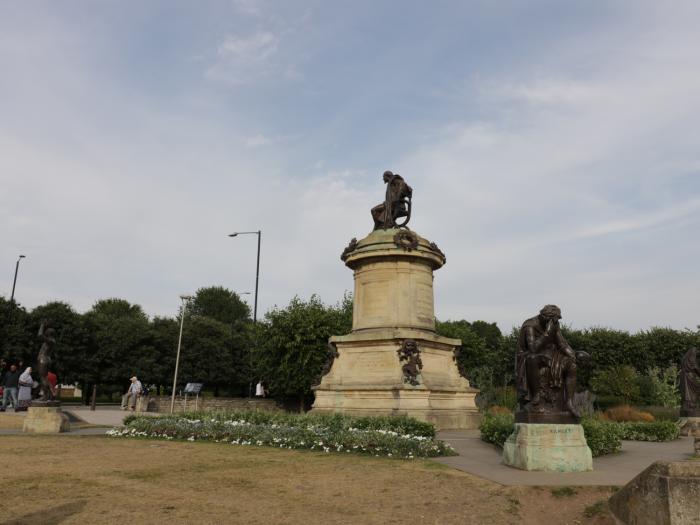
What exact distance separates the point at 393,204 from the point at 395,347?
5893mm

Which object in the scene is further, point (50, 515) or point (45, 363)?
point (45, 363)

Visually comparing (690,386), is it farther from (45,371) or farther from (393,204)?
(45,371)

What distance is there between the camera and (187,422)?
1497 cm

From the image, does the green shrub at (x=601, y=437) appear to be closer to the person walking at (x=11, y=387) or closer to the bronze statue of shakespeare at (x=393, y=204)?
the bronze statue of shakespeare at (x=393, y=204)

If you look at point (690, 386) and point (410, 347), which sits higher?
point (410, 347)

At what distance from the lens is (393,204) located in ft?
70.4

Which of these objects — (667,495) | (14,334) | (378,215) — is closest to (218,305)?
(14,334)

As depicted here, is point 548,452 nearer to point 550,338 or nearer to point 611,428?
point 550,338

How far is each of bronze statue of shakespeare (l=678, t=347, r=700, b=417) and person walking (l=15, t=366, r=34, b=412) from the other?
79.8 feet

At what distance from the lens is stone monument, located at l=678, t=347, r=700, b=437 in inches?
732

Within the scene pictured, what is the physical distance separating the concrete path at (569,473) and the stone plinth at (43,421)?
1177 cm

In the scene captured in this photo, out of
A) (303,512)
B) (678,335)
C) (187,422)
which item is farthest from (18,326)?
(678,335)

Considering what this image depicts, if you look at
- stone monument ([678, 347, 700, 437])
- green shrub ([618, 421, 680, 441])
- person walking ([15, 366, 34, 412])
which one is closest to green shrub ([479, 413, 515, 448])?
green shrub ([618, 421, 680, 441])

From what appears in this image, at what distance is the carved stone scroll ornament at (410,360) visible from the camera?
17562mm
